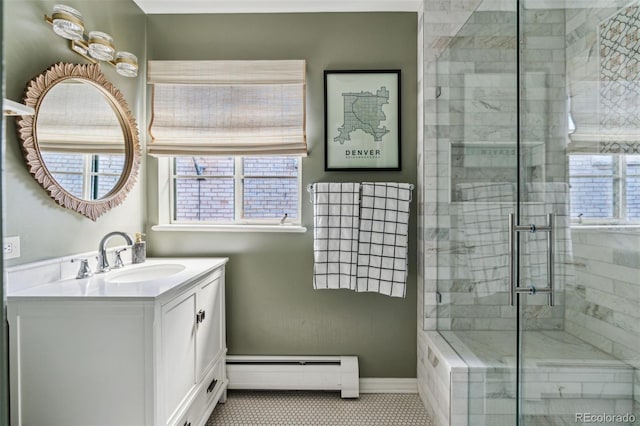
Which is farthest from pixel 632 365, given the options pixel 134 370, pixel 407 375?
pixel 134 370

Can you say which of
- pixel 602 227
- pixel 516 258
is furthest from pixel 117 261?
pixel 602 227

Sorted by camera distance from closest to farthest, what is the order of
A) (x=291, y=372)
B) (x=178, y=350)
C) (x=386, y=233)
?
(x=178, y=350) → (x=386, y=233) → (x=291, y=372)

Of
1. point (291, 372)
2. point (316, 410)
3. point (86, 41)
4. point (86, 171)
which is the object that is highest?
point (86, 41)

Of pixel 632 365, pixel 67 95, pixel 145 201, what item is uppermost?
pixel 67 95

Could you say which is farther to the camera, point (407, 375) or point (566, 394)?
point (407, 375)

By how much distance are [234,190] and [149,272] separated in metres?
0.74

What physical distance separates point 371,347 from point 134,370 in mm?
1432

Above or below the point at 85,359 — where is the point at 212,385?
below

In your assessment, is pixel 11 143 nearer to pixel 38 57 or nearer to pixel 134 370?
pixel 38 57

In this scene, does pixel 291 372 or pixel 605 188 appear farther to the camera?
pixel 291 372

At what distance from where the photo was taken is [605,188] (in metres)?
1.28

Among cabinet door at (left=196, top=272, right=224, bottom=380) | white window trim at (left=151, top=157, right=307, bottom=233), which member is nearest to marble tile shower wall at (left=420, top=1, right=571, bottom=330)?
white window trim at (left=151, top=157, right=307, bottom=233)

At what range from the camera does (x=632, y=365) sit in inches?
49.3

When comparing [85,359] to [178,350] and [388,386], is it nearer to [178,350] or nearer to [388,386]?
[178,350]
